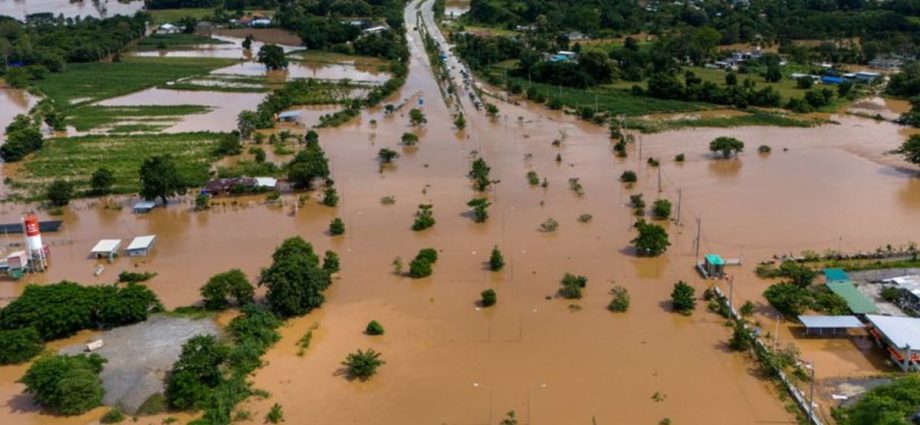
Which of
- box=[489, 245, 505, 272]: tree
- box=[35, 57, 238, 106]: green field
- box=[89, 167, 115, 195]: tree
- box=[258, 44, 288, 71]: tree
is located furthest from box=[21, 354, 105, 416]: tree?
box=[258, 44, 288, 71]: tree

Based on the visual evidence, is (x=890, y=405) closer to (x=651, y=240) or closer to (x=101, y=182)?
(x=651, y=240)

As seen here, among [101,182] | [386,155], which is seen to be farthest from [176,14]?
[101,182]

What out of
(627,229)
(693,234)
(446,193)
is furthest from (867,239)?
(446,193)

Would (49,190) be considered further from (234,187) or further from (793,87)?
(793,87)

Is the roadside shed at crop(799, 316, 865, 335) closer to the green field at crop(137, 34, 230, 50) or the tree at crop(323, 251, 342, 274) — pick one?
the tree at crop(323, 251, 342, 274)

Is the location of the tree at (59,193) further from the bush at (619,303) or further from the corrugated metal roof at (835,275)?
the corrugated metal roof at (835,275)

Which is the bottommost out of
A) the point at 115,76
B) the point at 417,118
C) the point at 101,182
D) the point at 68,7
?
the point at 101,182

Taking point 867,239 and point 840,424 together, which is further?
point 867,239
